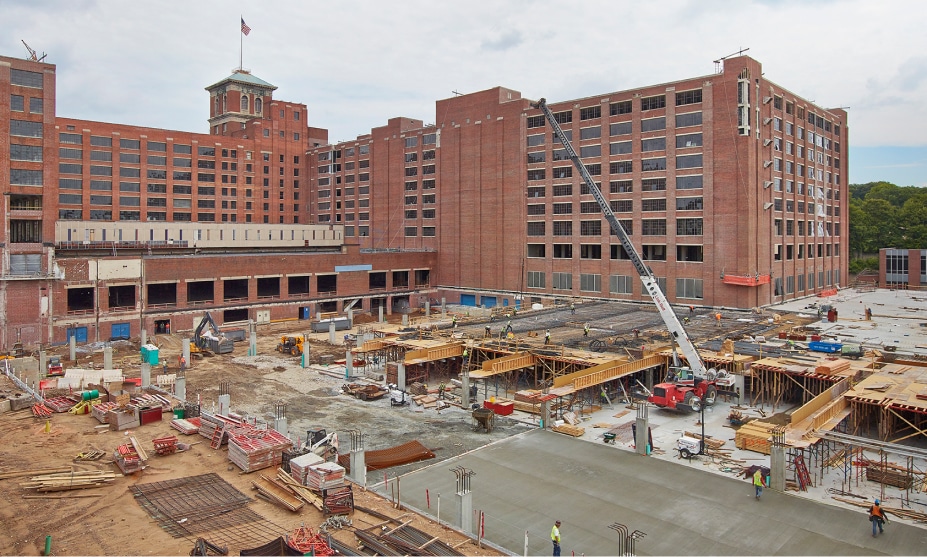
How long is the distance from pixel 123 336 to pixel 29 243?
11.7 metres

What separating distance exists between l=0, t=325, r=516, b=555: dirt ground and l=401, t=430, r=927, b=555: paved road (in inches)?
82.7

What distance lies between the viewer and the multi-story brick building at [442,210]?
201 ft

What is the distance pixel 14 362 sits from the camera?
44.3m

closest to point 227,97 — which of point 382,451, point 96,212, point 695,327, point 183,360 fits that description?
point 96,212

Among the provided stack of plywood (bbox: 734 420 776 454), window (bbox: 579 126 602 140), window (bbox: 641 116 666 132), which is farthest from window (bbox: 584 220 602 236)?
stack of plywood (bbox: 734 420 776 454)

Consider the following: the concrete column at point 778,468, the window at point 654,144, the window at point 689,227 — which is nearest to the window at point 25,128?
the window at point 654,144

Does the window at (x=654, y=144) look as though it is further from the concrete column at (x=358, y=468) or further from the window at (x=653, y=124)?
the concrete column at (x=358, y=468)

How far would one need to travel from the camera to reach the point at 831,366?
35.6 m

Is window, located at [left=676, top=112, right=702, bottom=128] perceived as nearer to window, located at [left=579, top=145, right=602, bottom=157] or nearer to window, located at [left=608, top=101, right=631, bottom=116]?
window, located at [left=608, top=101, right=631, bottom=116]

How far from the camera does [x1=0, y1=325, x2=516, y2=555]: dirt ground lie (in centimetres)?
2025

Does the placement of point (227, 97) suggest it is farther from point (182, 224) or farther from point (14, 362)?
point (14, 362)

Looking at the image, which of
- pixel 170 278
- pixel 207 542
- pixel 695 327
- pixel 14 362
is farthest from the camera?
pixel 170 278

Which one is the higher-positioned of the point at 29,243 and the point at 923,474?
the point at 29,243

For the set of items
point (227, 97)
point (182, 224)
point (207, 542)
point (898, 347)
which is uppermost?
point (227, 97)
